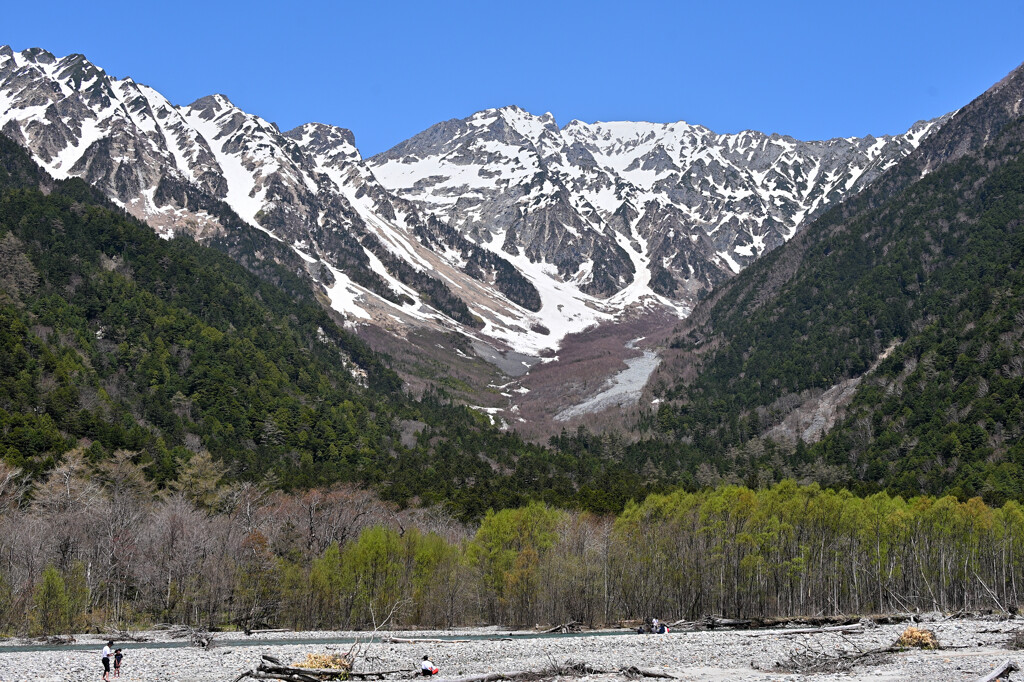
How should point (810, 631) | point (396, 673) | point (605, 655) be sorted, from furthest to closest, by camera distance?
point (810, 631), point (605, 655), point (396, 673)

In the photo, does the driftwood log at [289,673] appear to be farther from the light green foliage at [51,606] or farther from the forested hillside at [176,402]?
the forested hillside at [176,402]

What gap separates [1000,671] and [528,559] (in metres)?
56.4

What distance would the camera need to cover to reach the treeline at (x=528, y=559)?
3187 inches

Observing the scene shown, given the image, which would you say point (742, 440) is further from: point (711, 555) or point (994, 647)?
point (994, 647)

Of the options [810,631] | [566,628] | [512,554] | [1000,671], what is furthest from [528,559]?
[1000,671]

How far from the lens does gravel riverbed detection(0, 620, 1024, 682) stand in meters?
44.5

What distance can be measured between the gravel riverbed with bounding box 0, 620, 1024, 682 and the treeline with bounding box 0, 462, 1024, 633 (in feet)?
30.8

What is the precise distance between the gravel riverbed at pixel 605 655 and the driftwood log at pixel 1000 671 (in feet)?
1.81

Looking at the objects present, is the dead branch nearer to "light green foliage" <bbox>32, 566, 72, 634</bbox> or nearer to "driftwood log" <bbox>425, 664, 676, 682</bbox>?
"driftwood log" <bbox>425, 664, 676, 682</bbox>

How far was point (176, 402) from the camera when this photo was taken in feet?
508

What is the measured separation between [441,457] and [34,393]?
72.5 meters

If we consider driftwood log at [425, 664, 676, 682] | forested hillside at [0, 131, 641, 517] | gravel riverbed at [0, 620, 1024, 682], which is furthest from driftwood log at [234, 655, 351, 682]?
forested hillside at [0, 131, 641, 517]

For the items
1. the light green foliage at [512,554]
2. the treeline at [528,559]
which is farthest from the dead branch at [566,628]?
the light green foliage at [512,554]

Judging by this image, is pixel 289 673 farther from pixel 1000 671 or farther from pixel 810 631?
pixel 810 631
